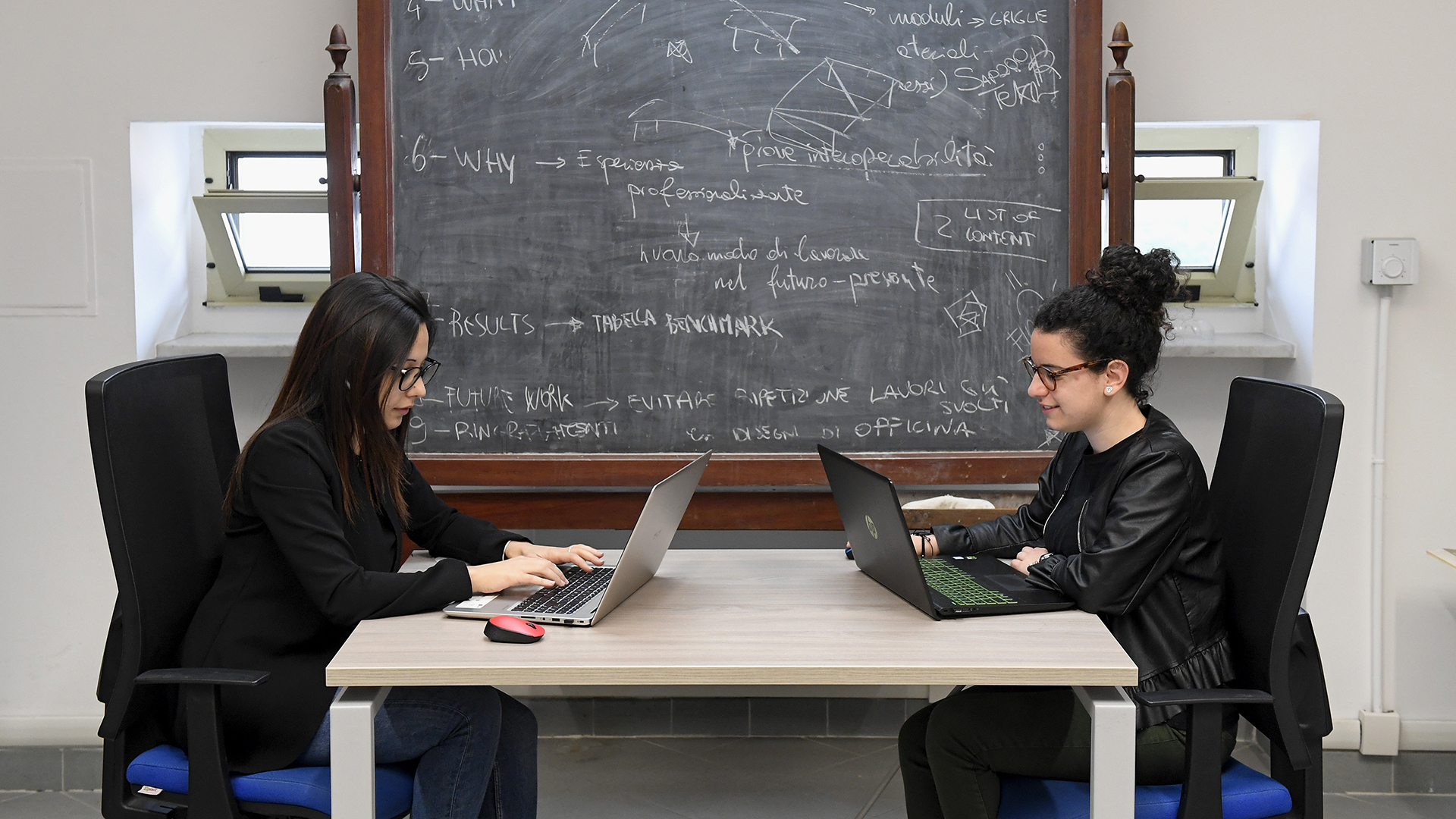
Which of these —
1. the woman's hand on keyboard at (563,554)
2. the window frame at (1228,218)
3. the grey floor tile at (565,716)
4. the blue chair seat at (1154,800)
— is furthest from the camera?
the grey floor tile at (565,716)

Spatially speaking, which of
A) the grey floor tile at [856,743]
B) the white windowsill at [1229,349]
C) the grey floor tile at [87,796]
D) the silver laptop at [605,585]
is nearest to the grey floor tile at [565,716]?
the grey floor tile at [856,743]

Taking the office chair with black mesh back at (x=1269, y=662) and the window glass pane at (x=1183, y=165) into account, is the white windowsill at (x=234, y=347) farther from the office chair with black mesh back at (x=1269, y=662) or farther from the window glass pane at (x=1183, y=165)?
the window glass pane at (x=1183, y=165)

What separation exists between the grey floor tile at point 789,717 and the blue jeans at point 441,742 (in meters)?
1.35

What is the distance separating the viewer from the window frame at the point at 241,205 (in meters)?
2.89

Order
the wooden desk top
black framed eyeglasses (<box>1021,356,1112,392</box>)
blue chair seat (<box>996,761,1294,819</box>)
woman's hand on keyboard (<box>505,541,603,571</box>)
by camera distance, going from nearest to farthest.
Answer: the wooden desk top, blue chair seat (<box>996,761,1294,819</box>), black framed eyeglasses (<box>1021,356,1112,392</box>), woman's hand on keyboard (<box>505,541,603,571</box>)

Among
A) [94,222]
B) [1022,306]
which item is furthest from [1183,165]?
[94,222]

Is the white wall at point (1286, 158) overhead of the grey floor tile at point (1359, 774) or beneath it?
overhead

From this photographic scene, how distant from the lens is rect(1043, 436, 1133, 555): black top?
1.74 metres

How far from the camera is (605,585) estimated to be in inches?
70.2

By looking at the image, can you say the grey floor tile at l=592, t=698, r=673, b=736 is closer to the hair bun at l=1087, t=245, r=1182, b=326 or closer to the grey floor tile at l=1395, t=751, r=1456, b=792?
the hair bun at l=1087, t=245, r=1182, b=326

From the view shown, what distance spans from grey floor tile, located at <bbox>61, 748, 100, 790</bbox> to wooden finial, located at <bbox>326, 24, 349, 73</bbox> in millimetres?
1887

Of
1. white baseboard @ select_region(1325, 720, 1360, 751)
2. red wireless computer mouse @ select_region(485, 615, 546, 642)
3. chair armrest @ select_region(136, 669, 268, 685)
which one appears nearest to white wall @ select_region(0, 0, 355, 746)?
chair armrest @ select_region(136, 669, 268, 685)

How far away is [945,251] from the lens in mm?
2592

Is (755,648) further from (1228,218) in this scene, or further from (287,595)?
(1228,218)
